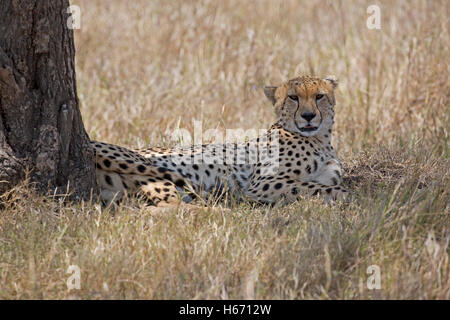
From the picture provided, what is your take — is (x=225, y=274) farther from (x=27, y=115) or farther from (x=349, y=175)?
(x=349, y=175)

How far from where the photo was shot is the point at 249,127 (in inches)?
206

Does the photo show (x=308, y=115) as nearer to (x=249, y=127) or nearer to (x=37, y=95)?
(x=249, y=127)

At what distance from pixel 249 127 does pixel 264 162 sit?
3.13 ft

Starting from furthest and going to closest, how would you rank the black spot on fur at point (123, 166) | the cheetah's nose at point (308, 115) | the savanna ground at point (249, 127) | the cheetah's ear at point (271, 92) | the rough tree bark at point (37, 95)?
the cheetah's ear at point (271, 92), the cheetah's nose at point (308, 115), the black spot on fur at point (123, 166), the rough tree bark at point (37, 95), the savanna ground at point (249, 127)

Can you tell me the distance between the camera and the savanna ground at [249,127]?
8.13ft

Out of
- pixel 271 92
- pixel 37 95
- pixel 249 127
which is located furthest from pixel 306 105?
pixel 37 95

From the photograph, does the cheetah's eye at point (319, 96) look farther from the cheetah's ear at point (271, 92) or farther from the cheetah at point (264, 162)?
the cheetah's ear at point (271, 92)

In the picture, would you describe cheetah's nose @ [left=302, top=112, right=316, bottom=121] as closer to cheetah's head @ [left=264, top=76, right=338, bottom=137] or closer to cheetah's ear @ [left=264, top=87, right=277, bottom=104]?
cheetah's head @ [left=264, top=76, right=338, bottom=137]

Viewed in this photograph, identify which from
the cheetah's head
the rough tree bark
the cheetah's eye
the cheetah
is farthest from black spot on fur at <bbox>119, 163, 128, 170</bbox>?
the cheetah's eye

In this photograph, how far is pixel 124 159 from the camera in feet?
12.2

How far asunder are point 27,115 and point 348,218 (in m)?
1.56

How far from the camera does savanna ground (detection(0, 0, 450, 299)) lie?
2477 millimetres

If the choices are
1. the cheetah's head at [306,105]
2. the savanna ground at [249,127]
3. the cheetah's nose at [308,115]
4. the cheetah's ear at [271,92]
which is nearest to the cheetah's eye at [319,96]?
the cheetah's head at [306,105]

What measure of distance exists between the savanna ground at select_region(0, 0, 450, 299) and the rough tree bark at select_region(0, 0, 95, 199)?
0.47ft
